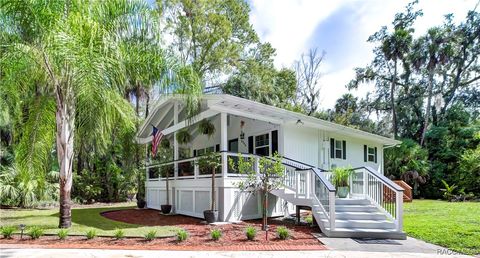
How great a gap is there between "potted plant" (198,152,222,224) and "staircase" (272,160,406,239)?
215cm

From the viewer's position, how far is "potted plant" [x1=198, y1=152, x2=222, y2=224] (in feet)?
37.5

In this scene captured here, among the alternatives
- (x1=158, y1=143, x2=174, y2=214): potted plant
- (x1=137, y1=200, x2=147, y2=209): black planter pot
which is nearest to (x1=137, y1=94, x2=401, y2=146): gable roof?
(x1=158, y1=143, x2=174, y2=214): potted plant

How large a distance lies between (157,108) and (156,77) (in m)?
6.81

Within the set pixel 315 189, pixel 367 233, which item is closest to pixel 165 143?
pixel 315 189

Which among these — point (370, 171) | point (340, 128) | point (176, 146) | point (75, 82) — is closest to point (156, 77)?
point (75, 82)

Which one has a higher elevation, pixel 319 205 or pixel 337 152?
pixel 337 152

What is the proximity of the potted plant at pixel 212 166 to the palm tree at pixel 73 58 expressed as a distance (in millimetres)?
2075

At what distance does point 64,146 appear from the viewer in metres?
10.5

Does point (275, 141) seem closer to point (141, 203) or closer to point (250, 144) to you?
point (250, 144)

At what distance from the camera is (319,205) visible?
9.92m

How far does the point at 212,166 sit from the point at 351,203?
4351 millimetres

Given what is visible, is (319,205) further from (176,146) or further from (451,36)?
(451,36)

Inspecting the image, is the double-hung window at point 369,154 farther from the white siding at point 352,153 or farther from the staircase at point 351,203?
the staircase at point 351,203

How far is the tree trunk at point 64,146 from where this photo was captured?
33.7 ft
